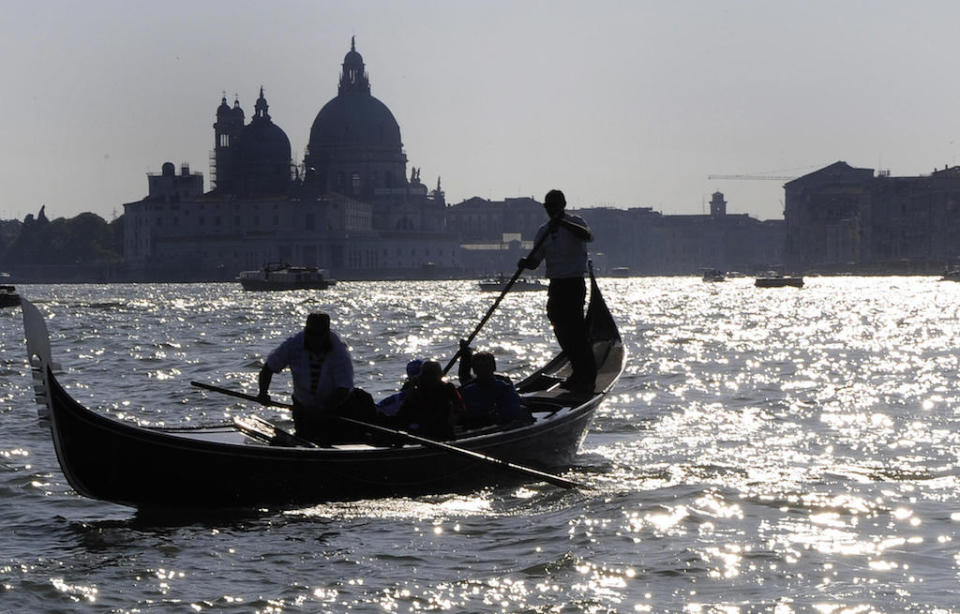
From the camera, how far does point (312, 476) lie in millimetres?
10016

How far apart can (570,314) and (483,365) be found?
1479mm

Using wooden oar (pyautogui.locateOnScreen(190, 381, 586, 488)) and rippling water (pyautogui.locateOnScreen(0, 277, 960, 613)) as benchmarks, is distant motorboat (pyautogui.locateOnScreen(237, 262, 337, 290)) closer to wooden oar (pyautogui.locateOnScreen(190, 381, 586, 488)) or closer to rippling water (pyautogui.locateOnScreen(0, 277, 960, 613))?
rippling water (pyautogui.locateOnScreen(0, 277, 960, 613))

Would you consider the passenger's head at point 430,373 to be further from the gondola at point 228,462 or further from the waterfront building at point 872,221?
the waterfront building at point 872,221

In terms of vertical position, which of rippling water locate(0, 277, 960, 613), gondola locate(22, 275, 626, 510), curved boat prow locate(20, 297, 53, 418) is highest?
curved boat prow locate(20, 297, 53, 418)

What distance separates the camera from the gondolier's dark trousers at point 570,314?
12562 mm

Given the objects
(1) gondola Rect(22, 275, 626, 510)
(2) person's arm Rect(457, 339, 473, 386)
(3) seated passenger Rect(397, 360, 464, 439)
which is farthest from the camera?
(2) person's arm Rect(457, 339, 473, 386)

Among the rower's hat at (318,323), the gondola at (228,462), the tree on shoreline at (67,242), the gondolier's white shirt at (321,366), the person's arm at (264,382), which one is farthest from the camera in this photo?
the tree on shoreline at (67,242)

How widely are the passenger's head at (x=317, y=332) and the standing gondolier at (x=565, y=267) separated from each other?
7.32 feet

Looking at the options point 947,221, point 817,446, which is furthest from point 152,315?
point 947,221

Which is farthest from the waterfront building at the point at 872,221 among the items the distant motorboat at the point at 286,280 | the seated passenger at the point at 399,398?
the seated passenger at the point at 399,398

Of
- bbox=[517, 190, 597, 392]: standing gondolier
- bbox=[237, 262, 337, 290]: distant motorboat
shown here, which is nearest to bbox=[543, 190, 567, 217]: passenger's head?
bbox=[517, 190, 597, 392]: standing gondolier

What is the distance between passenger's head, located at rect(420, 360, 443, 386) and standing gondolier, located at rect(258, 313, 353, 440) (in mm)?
535

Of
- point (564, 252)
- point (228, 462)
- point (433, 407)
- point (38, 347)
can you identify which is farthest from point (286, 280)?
point (38, 347)

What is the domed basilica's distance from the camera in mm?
130750
